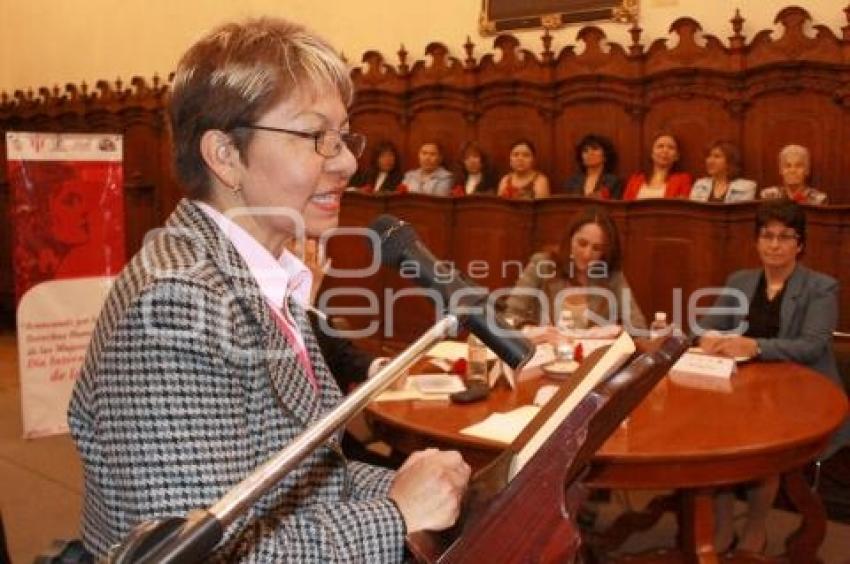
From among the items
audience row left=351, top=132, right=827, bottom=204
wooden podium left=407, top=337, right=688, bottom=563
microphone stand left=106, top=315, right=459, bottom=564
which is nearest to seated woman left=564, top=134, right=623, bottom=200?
audience row left=351, top=132, right=827, bottom=204

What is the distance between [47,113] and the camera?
36.7 feet

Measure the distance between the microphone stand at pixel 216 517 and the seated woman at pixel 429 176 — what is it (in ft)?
22.0

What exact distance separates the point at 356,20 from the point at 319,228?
8058 millimetres

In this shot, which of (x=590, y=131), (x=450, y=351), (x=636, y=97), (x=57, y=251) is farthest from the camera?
(x=590, y=131)

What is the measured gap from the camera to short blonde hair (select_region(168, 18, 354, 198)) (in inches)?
46.3

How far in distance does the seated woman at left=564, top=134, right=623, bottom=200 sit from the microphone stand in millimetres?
6129

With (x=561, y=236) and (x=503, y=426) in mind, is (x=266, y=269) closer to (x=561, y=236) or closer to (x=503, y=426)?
(x=503, y=426)

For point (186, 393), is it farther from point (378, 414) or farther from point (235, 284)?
point (378, 414)

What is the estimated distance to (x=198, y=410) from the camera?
3.30 feet

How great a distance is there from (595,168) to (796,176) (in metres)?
1.63

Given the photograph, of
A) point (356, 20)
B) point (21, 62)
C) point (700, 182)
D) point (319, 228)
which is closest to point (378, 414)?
point (319, 228)

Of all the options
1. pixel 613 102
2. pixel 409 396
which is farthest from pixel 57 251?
pixel 613 102

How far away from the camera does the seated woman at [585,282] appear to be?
393cm

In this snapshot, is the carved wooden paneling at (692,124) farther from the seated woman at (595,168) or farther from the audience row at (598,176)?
the seated woman at (595,168)
